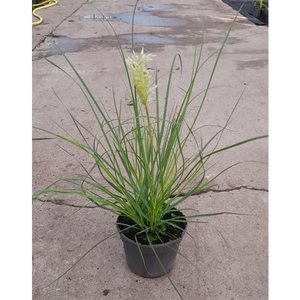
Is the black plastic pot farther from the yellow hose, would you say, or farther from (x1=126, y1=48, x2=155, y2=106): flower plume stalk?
the yellow hose

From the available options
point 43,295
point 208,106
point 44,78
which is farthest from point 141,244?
point 44,78

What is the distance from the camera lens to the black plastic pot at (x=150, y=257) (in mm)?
1211

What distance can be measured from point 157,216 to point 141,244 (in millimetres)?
98

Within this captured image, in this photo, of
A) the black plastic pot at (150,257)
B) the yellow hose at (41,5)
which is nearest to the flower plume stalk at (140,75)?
the black plastic pot at (150,257)

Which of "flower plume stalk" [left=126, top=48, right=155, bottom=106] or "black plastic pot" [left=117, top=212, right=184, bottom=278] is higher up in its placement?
"flower plume stalk" [left=126, top=48, right=155, bottom=106]

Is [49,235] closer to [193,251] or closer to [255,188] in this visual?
[193,251]

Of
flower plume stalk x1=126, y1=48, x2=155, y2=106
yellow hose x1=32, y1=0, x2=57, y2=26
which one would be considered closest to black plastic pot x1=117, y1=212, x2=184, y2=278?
flower plume stalk x1=126, y1=48, x2=155, y2=106

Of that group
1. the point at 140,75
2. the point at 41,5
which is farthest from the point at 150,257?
the point at 41,5

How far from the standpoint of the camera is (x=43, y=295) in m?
1.26

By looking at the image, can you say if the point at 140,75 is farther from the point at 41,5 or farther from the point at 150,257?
the point at 41,5

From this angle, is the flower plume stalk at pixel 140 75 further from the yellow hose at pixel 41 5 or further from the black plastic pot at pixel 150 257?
the yellow hose at pixel 41 5

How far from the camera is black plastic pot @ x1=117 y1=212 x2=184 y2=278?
3.97ft

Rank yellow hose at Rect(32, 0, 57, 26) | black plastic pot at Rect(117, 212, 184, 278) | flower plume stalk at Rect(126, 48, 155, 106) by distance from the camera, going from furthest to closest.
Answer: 1. yellow hose at Rect(32, 0, 57, 26)
2. black plastic pot at Rect(117, 212, 184, 278)
3. flower plume stalk at Rect(126, 48, 155, 106)

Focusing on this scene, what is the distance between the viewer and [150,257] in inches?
49.3
